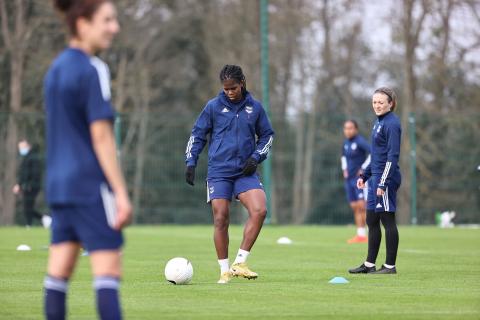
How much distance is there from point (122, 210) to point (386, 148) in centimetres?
682

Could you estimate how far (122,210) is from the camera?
19.4ft

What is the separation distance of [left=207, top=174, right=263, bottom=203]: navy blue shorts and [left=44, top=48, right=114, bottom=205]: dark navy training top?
512cm

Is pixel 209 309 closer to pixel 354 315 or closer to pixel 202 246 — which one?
pixel 354 315

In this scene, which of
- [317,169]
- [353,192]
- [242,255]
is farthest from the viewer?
[317,169]

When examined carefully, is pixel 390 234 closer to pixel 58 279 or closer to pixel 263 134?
pixel 263 134

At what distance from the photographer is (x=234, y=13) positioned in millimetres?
42625

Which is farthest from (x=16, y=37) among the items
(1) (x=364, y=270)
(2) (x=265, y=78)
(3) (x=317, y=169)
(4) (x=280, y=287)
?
(4) (x=280, y=287)

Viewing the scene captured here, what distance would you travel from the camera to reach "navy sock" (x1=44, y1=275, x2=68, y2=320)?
247 inches

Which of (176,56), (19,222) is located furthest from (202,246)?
(176,56)

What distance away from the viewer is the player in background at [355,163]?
20469 millimetres

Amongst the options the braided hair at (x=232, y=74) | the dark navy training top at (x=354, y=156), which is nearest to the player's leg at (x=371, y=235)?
the braided hair at (x=232, y=74)

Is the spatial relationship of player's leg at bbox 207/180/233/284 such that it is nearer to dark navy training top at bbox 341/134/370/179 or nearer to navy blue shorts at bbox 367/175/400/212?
navy blue shorts at bbox 367/175/400/212

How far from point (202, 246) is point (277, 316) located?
35.2 feet

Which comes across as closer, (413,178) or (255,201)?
(255,201)
